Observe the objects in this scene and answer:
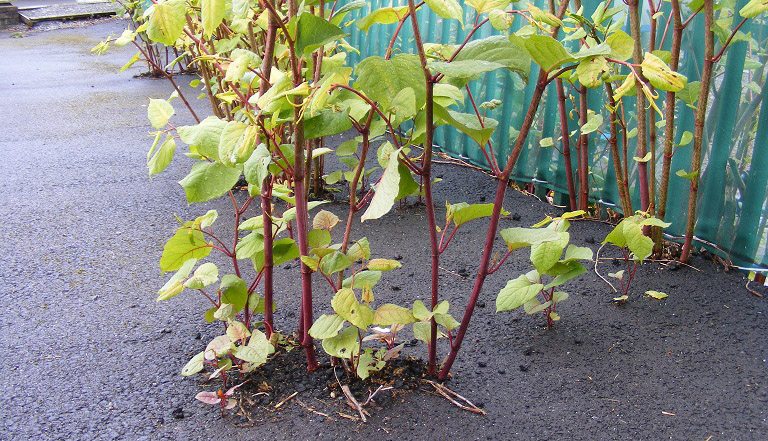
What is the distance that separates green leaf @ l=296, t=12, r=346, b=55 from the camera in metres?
1.31

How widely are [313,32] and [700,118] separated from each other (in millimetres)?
1673

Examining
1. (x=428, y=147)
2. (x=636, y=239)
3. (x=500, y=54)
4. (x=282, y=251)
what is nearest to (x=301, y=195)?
(x=282, y=251)

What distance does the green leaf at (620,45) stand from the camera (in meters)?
1.20

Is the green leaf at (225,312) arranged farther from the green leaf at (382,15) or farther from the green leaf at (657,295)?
the green leaf at (657,295)

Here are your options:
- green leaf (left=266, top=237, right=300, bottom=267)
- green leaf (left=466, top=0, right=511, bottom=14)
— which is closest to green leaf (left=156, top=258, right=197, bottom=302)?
green leaf (left=266, top=237, right=300, bottom=267)

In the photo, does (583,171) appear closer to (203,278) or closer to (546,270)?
(546,270)

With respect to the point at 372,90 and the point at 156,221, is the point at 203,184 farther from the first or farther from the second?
the point at 156,221

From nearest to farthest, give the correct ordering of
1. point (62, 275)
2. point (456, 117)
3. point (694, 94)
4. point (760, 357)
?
1. point (456, 117)
2. point (760, 357)
3. point (694, 94)
4. point (62, 275)

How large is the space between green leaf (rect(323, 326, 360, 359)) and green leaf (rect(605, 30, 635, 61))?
0.89 metres

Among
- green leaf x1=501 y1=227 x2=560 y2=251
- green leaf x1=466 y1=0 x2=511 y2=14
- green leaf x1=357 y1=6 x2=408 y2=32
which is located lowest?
green leaf x1=501 y1=227 x2=560 y2=251

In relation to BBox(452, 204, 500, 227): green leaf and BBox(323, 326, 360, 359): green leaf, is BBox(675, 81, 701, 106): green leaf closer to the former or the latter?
BBox(452, 204, 500, 227): green leaf

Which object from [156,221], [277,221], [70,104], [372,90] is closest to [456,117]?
[372,90]

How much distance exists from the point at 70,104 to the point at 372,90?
5267 mm

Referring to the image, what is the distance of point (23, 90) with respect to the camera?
20.7ft
